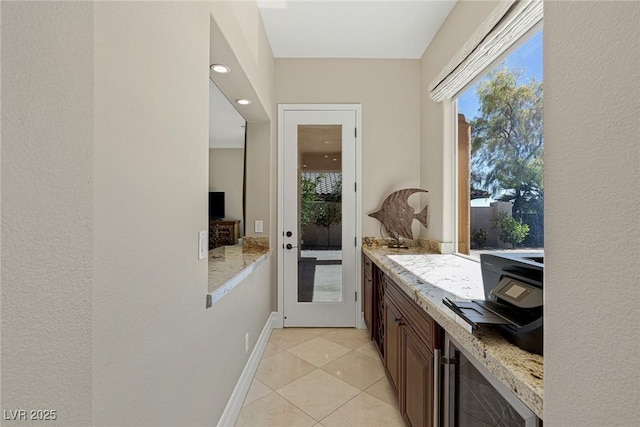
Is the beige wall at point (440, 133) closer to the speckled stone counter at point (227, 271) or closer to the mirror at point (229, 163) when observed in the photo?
the speckled stone counter at point (227, 271)

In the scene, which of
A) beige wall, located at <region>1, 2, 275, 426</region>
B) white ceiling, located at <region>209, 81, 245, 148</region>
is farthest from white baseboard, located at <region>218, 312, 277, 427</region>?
white ceiling, located at <region>209, 81, 245, 148</region>

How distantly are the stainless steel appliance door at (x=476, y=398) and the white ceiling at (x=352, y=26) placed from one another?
2.52 m

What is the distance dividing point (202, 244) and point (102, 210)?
68 centimetres

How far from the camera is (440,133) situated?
2.88 metres

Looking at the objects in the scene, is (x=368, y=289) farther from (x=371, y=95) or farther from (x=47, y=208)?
(x=47, y=208)

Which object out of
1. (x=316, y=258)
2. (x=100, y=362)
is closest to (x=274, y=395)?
(x=316, y=258)

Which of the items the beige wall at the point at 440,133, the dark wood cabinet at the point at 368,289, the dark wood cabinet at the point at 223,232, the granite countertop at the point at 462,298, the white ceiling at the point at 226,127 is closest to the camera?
the granite countertop at the point at 462,298

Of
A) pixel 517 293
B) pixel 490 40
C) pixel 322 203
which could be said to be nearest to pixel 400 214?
pixel 322 203

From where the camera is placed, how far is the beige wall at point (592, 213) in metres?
0.44

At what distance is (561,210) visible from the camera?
1.90 ft

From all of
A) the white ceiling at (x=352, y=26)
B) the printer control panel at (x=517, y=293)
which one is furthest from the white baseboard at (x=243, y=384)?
the white ceiling at (x=352, y=26)

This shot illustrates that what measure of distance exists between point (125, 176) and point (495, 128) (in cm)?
221

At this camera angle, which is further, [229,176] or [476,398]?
[229,176]

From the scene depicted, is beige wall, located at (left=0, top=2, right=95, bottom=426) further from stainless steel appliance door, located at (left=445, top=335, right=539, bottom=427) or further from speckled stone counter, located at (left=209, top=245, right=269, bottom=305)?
stainless steel appliance door, located at (left=445, top=335, right=539, bottom=427)
